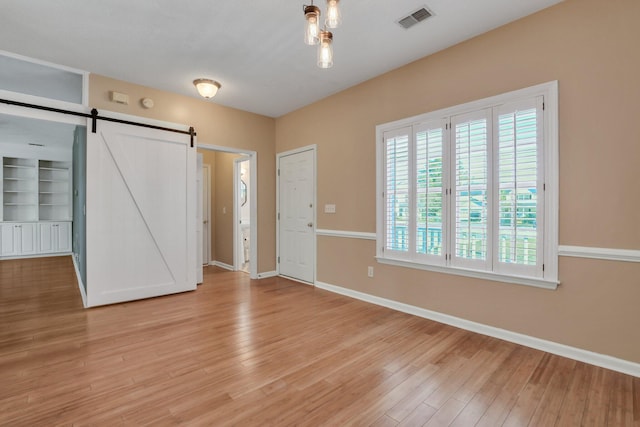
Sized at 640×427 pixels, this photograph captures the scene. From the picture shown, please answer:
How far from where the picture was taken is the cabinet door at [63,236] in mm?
7789

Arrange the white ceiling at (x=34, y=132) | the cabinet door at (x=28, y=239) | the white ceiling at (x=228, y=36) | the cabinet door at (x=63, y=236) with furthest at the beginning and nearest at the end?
the cabinet door at (x=63, y=236) → the cabinet door at (x=28, y=239) → the white ceiling at (x=34, y=132) → the white ceiling at (x=228, y=36)

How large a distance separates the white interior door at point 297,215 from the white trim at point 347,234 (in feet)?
0.74

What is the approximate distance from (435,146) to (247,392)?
282 cm

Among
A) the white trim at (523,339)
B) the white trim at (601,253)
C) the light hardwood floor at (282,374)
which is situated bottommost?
the light hardwood floor at (282,374)

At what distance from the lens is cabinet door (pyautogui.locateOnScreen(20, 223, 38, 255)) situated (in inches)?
286

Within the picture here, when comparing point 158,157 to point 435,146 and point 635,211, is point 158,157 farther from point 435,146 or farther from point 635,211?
point 635,211

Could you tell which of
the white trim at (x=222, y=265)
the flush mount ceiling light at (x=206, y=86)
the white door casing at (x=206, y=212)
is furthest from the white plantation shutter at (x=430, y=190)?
the white door casing at (x=206, y=212)

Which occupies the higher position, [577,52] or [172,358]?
[577,52]

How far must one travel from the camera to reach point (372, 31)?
2.82 m

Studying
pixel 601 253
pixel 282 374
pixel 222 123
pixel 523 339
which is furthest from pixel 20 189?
pixel 601 253

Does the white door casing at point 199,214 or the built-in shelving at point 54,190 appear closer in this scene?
the white door casing at point 199,214

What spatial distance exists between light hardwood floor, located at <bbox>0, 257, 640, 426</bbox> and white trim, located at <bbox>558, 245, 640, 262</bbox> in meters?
0.83

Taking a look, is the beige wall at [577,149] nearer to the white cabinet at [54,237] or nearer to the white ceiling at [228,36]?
the white ceiling at [228,36]

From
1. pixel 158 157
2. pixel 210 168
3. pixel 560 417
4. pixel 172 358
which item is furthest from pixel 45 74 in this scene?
pixel 560 417
